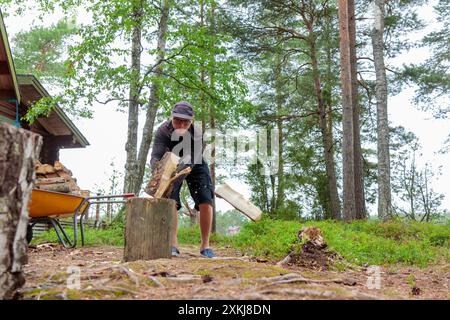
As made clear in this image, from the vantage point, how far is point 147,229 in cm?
424

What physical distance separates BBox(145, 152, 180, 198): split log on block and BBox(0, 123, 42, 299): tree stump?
2.20 m

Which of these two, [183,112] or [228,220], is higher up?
[183,112]

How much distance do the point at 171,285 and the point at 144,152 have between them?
9063mm

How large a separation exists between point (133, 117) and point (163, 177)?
7885 mm

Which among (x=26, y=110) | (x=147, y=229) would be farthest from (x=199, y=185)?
(x=26, y=110)

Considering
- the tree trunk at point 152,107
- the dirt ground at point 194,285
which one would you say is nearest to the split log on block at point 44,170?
the tree trunk at point 152,107

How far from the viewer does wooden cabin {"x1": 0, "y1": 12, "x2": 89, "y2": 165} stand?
10.0 meters

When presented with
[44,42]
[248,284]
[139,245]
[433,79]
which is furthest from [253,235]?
[44,42]

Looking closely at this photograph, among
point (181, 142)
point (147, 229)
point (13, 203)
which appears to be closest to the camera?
point (13, 203)

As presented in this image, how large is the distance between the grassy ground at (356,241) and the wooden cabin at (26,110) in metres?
4.21

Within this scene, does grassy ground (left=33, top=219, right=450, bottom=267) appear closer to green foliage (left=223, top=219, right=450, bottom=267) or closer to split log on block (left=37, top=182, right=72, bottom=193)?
green foliage (left=223, top=219, right=450, bottom=267)

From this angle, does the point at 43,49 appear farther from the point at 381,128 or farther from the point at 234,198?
the point at 234,198

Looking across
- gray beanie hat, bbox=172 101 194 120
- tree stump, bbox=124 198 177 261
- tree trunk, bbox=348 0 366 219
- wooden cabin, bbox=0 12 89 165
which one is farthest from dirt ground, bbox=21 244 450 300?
tree trunk, bbox=348 0 366 219

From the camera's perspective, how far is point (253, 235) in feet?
26.4
